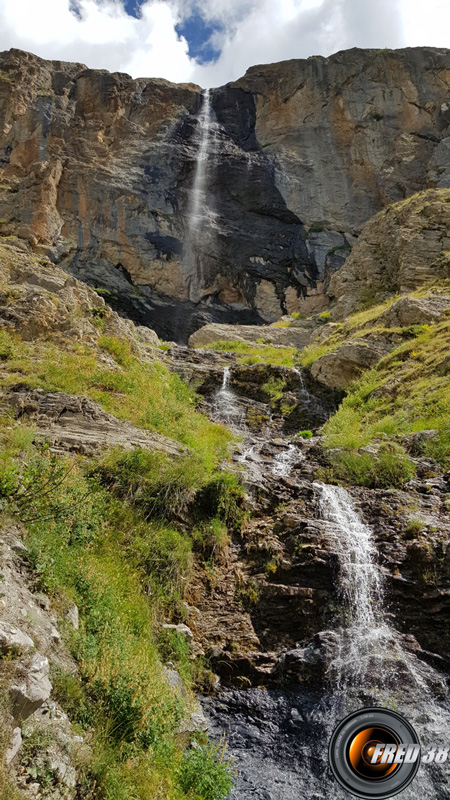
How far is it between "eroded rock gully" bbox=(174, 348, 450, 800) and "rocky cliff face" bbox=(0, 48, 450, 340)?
23278mm

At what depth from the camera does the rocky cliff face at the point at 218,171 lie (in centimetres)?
3165

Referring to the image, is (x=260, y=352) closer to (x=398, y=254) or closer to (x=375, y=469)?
(x=398, y=254)

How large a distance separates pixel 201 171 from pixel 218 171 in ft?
3.97

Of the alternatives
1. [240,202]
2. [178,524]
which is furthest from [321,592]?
[240,202]

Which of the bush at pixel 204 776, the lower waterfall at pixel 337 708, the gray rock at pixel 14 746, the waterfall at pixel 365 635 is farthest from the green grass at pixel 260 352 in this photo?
the gray rock at pixel 14 746

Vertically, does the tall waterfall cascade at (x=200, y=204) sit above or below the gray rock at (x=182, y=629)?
above

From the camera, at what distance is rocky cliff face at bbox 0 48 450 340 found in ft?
104

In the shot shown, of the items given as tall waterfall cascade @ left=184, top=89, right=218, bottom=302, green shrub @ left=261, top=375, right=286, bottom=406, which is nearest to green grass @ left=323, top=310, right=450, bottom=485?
green shrub @ left=261, top=375, right=286, bottom=406

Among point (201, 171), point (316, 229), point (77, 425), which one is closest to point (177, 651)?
point (77, 425)

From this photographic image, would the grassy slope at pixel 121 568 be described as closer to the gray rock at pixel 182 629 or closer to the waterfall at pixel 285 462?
the gray rock at pixel 182 629

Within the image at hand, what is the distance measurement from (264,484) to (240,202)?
30.7 meters

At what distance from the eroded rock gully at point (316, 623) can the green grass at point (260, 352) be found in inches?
387

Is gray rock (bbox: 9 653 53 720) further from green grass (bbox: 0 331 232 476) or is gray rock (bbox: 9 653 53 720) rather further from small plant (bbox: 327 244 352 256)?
small plant (bbox: 327 244 352 256)

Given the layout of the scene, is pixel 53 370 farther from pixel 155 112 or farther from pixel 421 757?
pixel 155 112
